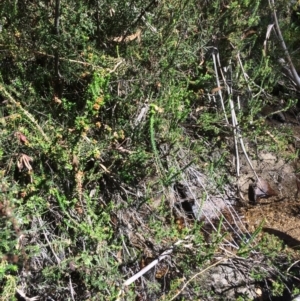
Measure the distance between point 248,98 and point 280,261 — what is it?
99 cm

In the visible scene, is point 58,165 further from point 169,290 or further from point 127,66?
point 169,290

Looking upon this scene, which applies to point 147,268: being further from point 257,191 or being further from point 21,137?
point 257,191

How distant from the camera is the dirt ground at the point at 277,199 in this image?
9.63 feet

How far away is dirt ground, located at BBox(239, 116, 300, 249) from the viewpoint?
2.94m

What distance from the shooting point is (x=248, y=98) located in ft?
9.73

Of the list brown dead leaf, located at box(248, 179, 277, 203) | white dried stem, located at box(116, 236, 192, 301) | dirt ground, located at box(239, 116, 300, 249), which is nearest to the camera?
white dried stem, located at box(116, 236, 192, 301)

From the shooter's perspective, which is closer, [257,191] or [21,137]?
[21,137]

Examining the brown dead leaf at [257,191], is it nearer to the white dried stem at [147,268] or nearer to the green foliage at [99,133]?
the green foliage at [99,133]

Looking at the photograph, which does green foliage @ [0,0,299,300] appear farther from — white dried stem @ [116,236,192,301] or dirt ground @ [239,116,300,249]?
dirt ground @ [239,116,300,249]

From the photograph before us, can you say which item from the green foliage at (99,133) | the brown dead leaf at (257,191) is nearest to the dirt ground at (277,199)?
the brown dead leaf at (257,191)

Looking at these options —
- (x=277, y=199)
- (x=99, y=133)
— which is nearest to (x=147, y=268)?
(x=99, y=133)

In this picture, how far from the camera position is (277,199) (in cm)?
312

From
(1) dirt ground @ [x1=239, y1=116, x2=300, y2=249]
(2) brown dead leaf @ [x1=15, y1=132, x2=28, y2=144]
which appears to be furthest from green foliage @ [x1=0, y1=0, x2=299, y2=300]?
(1) dirt ground @ [x1=239, y1=116, x2=300, y2=249]

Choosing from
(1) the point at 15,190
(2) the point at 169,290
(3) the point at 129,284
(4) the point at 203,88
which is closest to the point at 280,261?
(2) the point at 169,290
